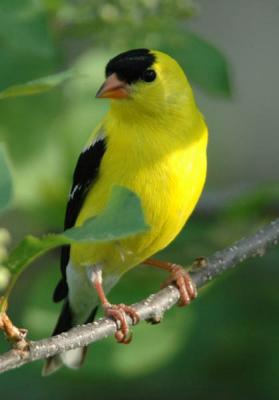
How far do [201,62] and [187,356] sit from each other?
1108 mm

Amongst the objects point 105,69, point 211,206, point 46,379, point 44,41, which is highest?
point 44,41

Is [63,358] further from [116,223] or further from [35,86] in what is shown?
[116,223]

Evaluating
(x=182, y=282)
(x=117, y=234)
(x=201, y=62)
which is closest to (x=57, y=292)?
(x=182, y=282)

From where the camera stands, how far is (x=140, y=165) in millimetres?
3197

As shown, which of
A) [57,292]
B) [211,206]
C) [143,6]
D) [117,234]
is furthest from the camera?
[211,206]

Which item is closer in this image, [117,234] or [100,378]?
[117,234]

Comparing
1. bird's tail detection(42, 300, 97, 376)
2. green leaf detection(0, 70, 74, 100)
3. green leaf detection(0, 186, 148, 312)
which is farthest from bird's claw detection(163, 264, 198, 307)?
green leaf detection(0, 186, 148, 312)

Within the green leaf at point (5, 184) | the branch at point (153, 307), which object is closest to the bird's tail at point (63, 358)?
the branch at point (153, 307)

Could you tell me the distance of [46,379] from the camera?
4512 mm

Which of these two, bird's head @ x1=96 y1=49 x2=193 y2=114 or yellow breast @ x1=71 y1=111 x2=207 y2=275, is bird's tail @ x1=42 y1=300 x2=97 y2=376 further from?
bird's head @ x1=96 y1=49 x2=193 y2=114

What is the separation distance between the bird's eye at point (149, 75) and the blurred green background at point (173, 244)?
0.10 meters

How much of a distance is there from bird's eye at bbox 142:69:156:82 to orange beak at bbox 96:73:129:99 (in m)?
0.11

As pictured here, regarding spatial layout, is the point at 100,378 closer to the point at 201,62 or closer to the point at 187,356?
the point at 187,356

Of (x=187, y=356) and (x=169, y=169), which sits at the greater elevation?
(x=169, y=169)
